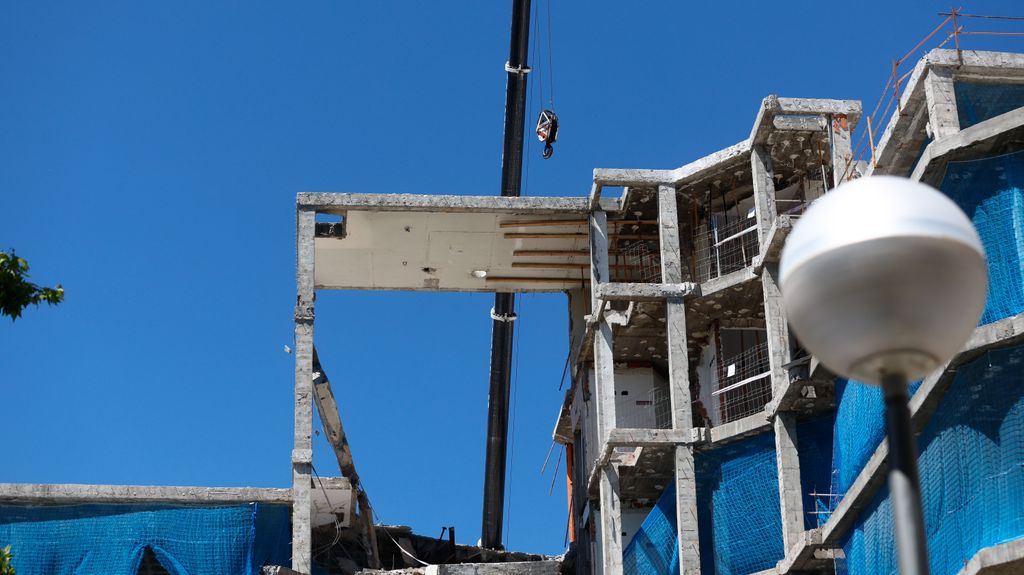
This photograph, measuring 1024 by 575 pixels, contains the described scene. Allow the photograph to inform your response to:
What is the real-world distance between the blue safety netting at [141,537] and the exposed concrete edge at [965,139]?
715 inches

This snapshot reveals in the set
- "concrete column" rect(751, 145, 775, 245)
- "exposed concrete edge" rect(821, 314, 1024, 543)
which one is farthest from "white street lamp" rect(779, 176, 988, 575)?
"concrete column" rect(751, 145, 775, 245)

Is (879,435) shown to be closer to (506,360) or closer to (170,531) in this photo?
(170,531)

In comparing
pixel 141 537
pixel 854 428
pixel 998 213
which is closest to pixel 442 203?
pixel 141 537

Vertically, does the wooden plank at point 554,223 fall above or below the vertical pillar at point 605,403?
above

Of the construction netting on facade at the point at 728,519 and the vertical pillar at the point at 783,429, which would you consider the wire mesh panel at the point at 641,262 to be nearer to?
the vertical pillar at the point at 783,429

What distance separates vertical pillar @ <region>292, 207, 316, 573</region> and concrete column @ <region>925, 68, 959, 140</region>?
1699 centimetres

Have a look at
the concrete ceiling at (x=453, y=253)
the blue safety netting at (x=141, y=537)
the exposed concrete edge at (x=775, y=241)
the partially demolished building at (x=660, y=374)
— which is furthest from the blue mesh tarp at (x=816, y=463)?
the blue safety netting at (x=141, y=537)

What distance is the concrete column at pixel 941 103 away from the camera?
890 inches

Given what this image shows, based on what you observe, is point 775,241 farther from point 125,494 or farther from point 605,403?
point 125,494

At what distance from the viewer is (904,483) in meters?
7.03

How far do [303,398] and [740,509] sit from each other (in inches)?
405

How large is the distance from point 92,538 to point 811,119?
1784 centimetres

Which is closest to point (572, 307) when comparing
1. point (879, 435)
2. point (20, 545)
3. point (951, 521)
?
point (20, 545)

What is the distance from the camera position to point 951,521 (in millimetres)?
20109
